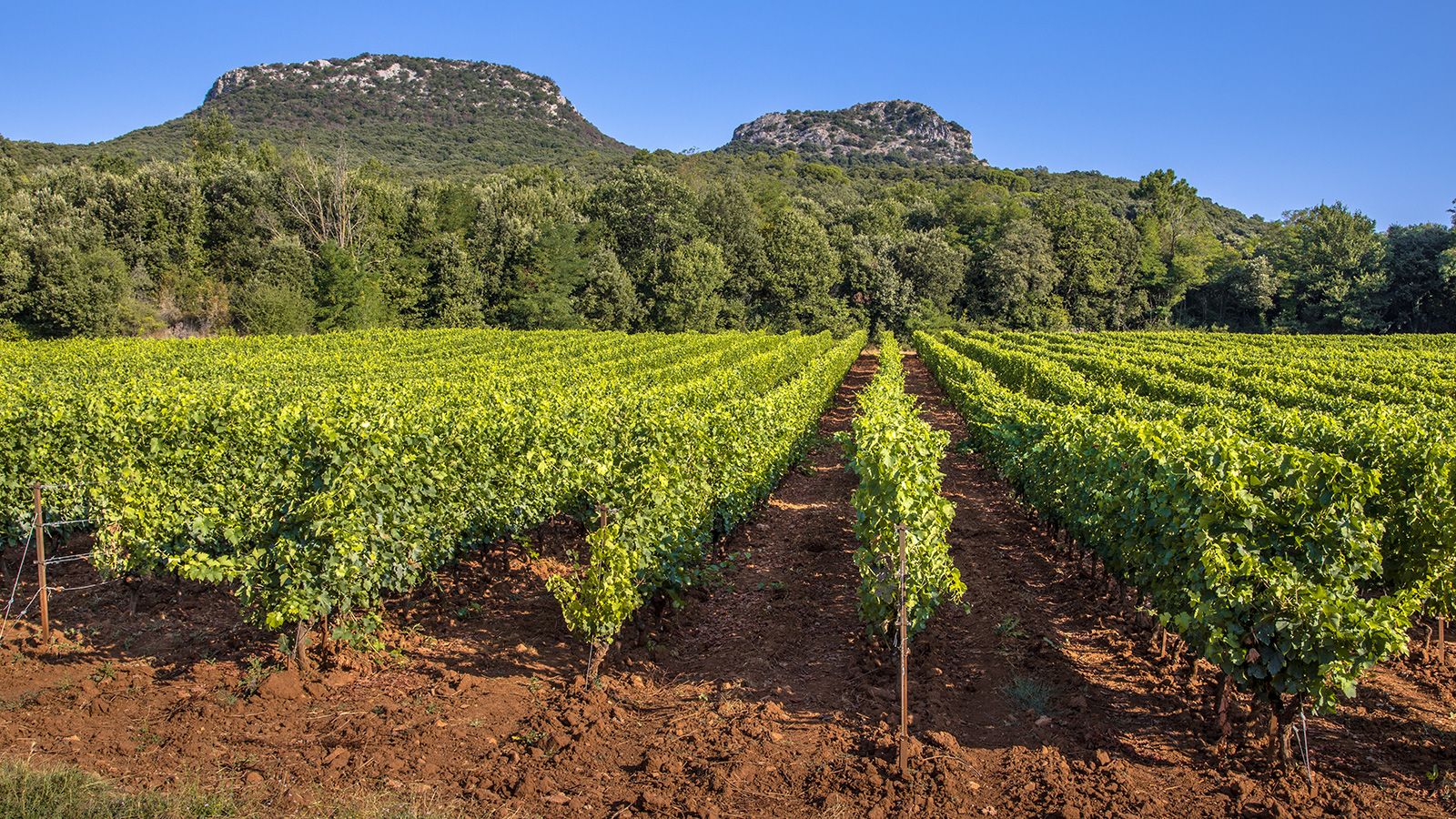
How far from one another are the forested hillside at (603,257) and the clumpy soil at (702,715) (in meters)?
43.0

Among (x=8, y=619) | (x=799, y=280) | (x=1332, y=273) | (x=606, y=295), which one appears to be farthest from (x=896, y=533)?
(x=1332, y=273)

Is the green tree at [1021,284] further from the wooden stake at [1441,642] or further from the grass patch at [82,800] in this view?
the grass patch at [82,800]

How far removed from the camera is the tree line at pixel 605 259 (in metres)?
47.2

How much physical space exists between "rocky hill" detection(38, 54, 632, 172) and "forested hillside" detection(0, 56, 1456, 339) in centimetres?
2983

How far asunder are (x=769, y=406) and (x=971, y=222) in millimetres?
81708

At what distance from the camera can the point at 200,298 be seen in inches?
1924

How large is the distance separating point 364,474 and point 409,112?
526 ft

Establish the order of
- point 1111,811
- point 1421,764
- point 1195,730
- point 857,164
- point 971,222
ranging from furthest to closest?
point 857,164 → point 971,222 → point 1195,730 → point 1421,764 → point 1111,811

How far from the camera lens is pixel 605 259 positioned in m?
60.7

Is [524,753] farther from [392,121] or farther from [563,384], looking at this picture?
[392,121]

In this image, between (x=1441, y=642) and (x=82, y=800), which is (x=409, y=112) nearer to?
(x=82, y=800)

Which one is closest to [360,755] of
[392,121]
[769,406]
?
[769,406]

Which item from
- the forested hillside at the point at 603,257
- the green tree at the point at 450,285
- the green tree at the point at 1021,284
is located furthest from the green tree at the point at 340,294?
the green tree at the point at 1021,284

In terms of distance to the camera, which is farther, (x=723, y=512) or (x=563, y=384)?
(x=563, y=384)
